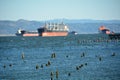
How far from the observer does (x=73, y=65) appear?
7525cm

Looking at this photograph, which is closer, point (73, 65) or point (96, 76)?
point (96, 76)

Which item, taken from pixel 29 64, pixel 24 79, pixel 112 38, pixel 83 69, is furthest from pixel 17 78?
pixel 112 38

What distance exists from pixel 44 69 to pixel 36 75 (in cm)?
692

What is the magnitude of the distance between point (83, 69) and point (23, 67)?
1187 centimetres

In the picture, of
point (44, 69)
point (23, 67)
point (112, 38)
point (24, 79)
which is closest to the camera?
point (24, 79)

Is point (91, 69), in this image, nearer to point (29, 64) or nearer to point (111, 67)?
point (111, 67)

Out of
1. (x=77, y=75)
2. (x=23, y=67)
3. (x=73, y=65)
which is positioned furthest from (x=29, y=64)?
(x=77, y=75)

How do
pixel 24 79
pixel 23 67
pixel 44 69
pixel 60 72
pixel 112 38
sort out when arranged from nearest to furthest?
pixel 24 79
pixel 60 72
pixel 44 69
pixel 23 67
pixel 112 38

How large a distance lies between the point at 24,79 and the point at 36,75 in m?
→ 3.55

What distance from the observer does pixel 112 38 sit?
186250 millimetres

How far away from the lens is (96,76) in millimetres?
60594

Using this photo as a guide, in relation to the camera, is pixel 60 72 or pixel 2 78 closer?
pixel 2 78

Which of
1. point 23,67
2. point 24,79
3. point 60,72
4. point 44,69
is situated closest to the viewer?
point 24,79

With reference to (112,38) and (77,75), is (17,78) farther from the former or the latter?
(112,38)
